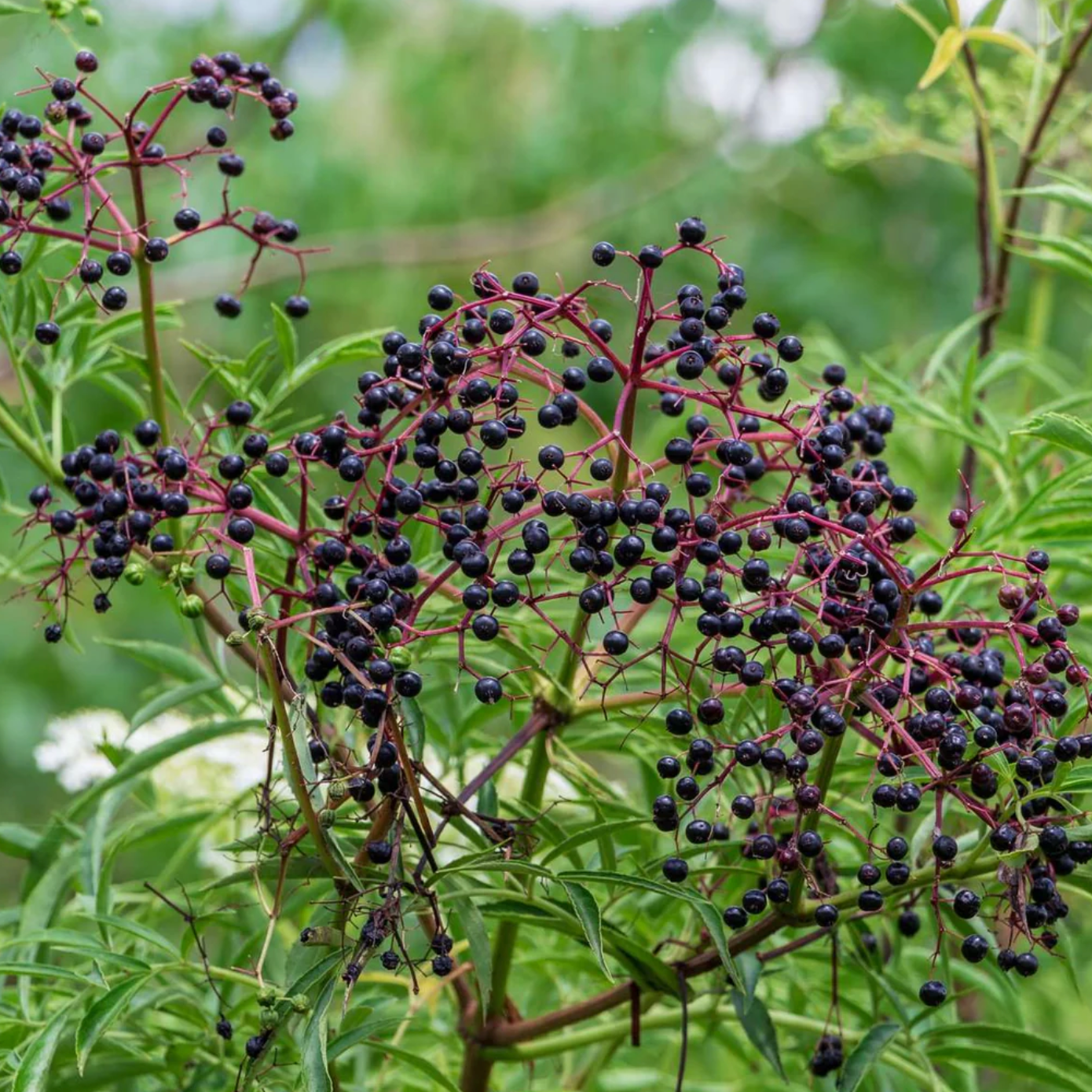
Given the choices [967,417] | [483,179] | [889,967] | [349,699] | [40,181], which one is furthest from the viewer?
[483,179]

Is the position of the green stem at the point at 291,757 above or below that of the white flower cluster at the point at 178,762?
below

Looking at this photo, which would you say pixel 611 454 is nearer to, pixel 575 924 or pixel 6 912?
pixel 575 924

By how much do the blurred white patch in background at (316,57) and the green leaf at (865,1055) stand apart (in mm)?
3751

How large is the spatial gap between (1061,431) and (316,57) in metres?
3.86

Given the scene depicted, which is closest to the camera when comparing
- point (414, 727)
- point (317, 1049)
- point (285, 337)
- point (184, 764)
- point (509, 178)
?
point (317, 1049)

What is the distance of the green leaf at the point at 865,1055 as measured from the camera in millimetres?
982

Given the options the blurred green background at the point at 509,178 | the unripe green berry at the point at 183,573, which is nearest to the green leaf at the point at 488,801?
the unripe green berry at the point at 183,573

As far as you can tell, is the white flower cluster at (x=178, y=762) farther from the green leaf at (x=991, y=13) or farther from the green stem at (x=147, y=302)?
the green leaf at (x=991, y=13)

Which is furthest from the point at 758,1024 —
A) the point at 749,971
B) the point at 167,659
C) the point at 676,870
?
the point at 167,659

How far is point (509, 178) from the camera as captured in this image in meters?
4.36

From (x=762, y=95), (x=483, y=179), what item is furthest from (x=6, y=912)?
(x=483, y=179)

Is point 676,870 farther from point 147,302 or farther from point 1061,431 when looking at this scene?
point 147,302

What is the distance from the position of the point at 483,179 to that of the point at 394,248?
74 cm

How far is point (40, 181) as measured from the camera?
1109 mm
